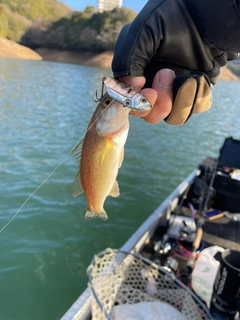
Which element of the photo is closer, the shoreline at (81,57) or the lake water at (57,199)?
the lake water at (57,199)

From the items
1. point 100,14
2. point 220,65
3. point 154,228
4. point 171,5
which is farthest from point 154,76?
point 100,14

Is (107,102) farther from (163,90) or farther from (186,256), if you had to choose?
(186,256)

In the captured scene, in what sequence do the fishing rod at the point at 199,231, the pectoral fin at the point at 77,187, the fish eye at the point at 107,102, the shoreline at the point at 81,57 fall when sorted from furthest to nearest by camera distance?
the shoreline at the point at 81,57, the fishing rod at the point at 199,231, the pectoral fin at the point at 77,187, the fish eye at the point at 107,102

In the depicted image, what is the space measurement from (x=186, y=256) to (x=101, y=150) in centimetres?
340

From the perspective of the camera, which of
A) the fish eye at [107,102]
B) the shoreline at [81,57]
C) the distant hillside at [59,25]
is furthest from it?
the shoreline at [81,57]

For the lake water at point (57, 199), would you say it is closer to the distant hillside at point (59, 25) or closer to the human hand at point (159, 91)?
the human hand at point (159, 91)

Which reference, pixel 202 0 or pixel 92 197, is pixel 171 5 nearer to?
pixel 202 0

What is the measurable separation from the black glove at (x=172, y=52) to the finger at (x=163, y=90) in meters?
0.03

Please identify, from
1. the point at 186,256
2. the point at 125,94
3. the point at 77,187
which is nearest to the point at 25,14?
the point at 186,256

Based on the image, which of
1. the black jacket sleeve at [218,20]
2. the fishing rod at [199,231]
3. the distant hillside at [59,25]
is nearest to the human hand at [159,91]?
the black jacket sleeve at [218,20]

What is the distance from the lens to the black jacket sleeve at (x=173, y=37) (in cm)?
145

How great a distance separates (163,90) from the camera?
5.27 feet

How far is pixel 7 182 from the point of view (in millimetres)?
7148

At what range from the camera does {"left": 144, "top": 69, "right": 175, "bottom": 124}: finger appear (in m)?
1.59
